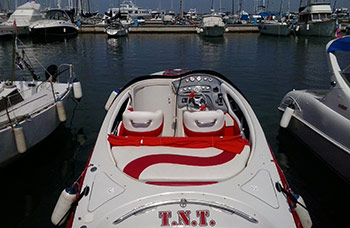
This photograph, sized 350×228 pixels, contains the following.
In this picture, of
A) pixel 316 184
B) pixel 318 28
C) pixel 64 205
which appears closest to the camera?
pixel 64 205

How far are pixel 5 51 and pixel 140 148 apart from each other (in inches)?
1146

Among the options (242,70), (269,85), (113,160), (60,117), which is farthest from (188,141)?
(242,70)

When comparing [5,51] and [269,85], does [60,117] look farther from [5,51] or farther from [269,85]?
[5,51]

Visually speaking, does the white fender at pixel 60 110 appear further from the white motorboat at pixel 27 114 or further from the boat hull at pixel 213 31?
the boat hull at pixel 213 31

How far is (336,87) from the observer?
22.8ft

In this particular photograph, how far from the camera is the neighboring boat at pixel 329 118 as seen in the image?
6.25 meters

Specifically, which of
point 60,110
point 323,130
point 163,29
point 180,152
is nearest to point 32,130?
point 60,110

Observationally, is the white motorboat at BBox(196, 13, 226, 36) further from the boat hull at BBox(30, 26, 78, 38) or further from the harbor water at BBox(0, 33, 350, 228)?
the boat hull at BBox(30, 26, 78, 38)

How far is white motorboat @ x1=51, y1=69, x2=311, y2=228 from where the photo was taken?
10.2 ft

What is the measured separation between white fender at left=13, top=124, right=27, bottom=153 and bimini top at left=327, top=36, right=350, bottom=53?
7813 millimetres

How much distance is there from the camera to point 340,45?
24.6 feet

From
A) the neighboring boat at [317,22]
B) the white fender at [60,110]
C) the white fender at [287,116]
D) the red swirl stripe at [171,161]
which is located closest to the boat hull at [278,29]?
the neighboring boat at [317,22]

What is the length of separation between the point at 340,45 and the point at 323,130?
2.34 m

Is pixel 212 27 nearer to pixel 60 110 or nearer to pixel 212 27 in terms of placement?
pixel 212 27
